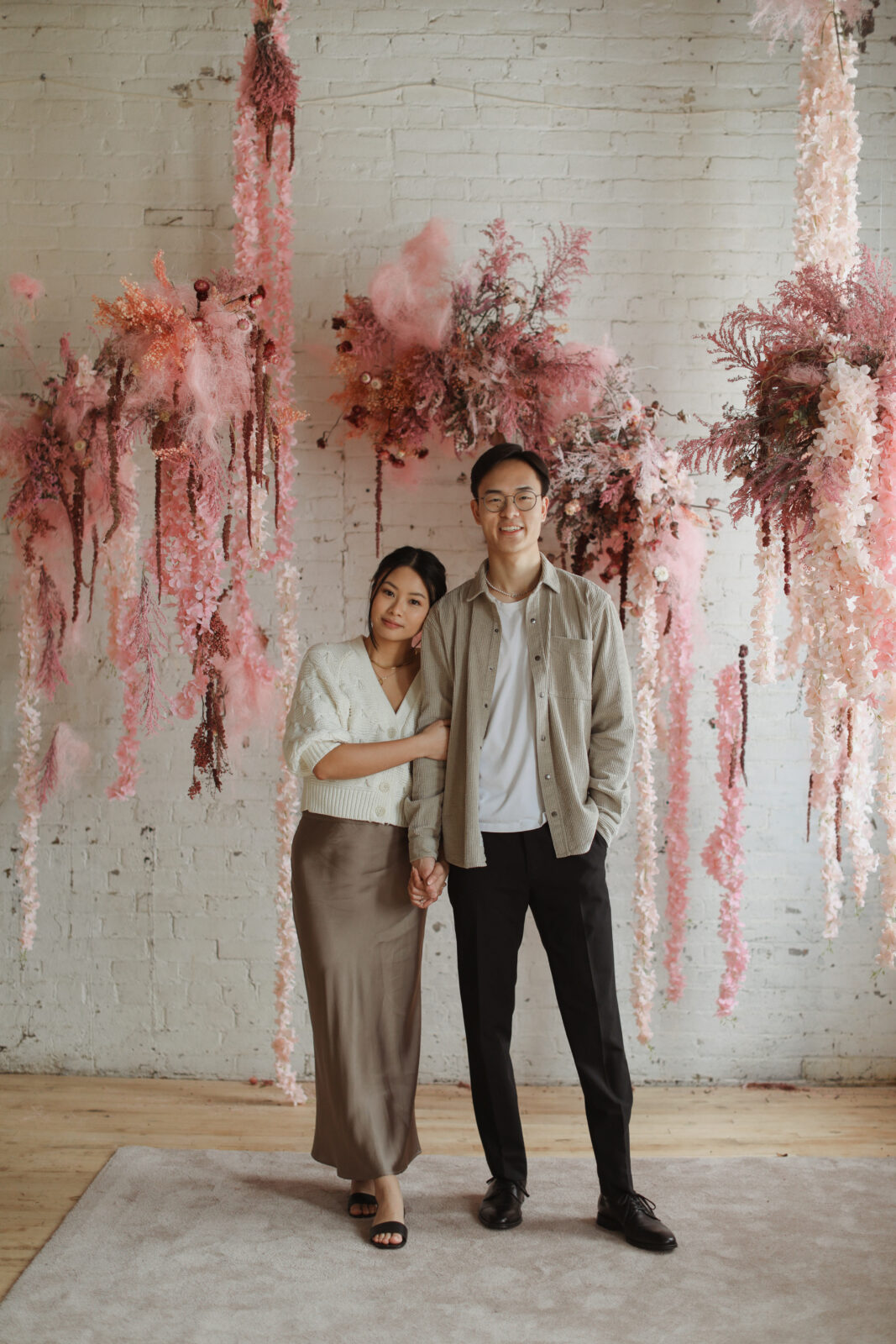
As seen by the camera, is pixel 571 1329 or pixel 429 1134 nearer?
pixel 571 1329

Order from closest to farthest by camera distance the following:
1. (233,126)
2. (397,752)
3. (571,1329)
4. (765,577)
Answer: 1. (571,1329)
2. (397,752)
3. (765,577)
4. (233,126)

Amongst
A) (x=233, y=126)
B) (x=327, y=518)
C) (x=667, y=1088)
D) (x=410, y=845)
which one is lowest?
(x=667, y=1088)

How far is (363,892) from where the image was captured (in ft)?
7.14

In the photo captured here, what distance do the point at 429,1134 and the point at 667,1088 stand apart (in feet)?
2.59

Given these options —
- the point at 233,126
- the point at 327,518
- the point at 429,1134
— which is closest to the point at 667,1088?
the point at 429,1134

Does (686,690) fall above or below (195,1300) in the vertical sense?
above

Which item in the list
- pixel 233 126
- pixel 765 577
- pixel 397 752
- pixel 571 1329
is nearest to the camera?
pixel 571 1329

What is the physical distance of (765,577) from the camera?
258 centimetres

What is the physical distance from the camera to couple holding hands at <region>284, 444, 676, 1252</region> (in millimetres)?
2123

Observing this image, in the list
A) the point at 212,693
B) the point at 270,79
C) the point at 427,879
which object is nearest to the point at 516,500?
the point at 427,879

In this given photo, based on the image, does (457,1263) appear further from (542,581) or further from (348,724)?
(542,581)

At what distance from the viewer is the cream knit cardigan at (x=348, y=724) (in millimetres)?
2168

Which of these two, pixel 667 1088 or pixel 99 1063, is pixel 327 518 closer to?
pixel 99 1063

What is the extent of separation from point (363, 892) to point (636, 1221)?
891mm
